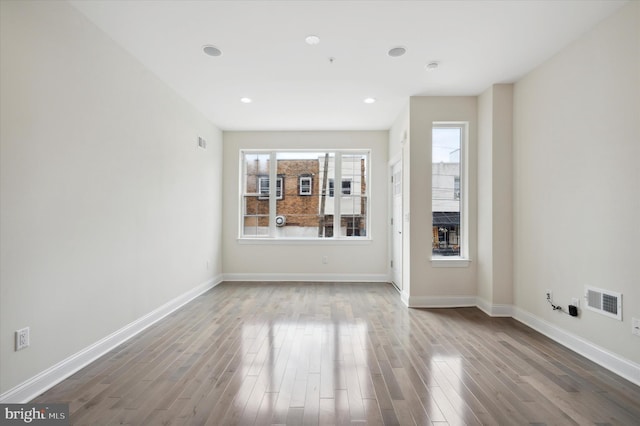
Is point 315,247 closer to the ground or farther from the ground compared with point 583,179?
closer to the ground

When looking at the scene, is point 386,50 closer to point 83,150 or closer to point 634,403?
point 83,150

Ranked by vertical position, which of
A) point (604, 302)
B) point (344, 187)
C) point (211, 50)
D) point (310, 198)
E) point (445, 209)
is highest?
point (211, 50)

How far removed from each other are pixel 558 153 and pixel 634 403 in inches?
83.4

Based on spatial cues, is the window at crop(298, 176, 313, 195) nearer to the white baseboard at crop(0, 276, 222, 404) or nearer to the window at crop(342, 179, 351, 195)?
the window at crop(342, 179, 351, 195)

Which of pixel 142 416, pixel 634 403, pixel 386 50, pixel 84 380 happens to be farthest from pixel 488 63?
pixel 84 380

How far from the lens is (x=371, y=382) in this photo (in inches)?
87.6

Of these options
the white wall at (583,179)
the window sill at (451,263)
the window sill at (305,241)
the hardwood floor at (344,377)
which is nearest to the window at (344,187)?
the window sill at (305,241)

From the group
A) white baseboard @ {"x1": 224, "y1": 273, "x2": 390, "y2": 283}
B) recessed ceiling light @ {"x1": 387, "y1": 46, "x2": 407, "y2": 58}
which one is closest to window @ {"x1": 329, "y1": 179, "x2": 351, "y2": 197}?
white baseboard @ {"x1": 224, "y1": 273, "x2": 390, "y2": 283}

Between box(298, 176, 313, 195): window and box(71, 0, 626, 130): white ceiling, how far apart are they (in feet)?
5.99

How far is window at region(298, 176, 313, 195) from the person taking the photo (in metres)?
5.84

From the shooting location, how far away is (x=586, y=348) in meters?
2.66

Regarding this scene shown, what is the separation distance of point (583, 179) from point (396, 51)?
206cm

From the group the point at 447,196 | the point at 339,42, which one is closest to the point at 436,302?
the point at 447,196

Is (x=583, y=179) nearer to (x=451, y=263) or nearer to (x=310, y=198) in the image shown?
(x=451, y=263)
